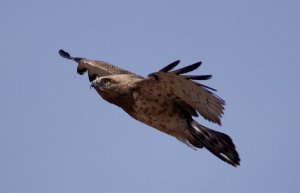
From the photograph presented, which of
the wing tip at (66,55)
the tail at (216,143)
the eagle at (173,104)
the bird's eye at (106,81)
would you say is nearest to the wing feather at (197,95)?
the eagle at (173,104)

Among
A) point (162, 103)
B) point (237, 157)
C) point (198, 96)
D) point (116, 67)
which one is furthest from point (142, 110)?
point (116, 67)

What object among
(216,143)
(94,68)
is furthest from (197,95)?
(94,68)

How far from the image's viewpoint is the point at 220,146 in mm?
9398

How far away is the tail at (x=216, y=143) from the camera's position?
933 centimetres

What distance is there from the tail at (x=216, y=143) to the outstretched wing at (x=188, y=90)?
47cm

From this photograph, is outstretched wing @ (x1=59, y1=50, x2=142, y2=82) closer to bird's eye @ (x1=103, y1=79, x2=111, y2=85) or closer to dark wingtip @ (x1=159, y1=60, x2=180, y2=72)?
bird's eye @ (x1=103, y1=79, x2=111, y2=85)

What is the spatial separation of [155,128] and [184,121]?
0.40m

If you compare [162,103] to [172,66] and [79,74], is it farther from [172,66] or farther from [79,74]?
[79,74]

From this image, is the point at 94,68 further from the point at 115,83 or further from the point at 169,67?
the point at 169,67

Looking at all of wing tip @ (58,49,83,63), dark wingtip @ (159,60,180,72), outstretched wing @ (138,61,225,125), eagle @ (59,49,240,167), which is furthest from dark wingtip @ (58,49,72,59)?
dark wingtip @ (159,60,180,72)

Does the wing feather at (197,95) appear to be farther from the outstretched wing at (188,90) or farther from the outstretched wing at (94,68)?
the outstretched wing at (94,68)

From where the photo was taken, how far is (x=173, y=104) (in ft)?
30.3

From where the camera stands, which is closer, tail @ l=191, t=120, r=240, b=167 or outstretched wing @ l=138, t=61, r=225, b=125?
outstretched wing @ l=138, t=61, r=225, b=125

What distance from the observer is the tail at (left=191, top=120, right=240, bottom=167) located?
9328 mm
